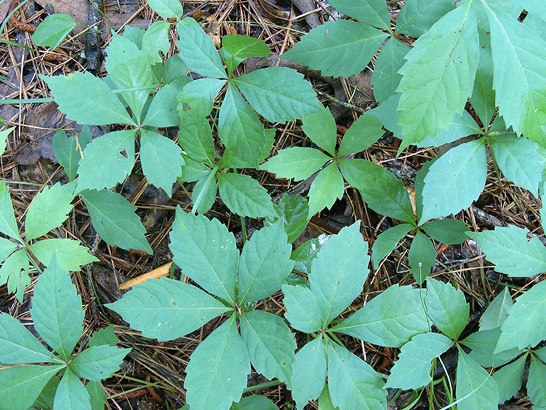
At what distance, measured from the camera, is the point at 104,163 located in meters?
1.58

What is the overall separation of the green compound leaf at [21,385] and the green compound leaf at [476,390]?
1611 millimetres

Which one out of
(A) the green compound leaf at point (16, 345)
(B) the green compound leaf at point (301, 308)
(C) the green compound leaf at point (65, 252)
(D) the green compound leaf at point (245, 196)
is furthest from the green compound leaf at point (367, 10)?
(A) the green compound leaf at point (16, 345)

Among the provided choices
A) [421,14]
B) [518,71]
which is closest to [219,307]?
[518,71]

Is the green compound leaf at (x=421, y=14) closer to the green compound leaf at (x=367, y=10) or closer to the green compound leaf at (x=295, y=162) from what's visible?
the green compound leaf at (x=367, y=10)

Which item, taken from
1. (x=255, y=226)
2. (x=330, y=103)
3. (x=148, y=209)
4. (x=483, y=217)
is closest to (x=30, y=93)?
(x=148, y=209)

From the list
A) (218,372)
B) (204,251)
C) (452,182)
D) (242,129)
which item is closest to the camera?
(218,372)

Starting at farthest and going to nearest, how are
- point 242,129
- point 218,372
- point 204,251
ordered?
point 242,129 → point 204,251 → point 218,372

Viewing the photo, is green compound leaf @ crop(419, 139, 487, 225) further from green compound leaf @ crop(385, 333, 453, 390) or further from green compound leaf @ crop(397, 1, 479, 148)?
green compound leaf @ crop(385, 333, 453, 390)

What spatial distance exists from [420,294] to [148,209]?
1355 millimetres

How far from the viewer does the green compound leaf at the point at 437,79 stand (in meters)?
1.32

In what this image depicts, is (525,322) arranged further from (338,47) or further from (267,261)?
(338,47)

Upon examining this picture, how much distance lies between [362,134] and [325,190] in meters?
0.31

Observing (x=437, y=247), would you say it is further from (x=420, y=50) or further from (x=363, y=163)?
(x=420, y=50)

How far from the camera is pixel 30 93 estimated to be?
204 cm
